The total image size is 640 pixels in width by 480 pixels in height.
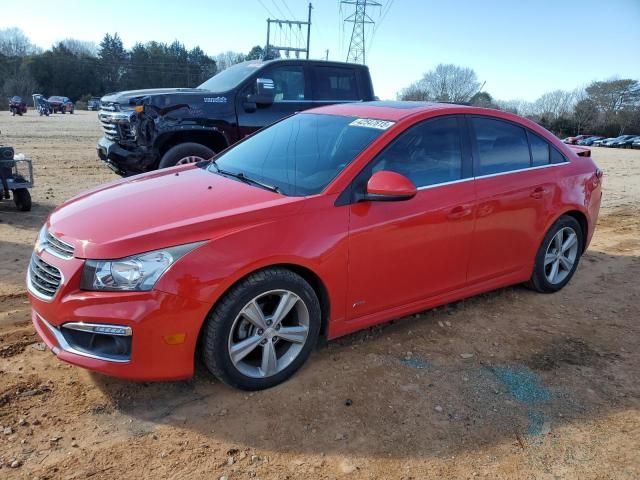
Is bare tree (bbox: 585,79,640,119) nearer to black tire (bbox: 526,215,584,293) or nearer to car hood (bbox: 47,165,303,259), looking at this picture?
black tire (bbox: 526,215,584,293)

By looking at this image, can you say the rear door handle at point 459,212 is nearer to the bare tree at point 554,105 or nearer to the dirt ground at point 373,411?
the dirt ground at point 373,411

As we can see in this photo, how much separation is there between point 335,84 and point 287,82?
819 millimetres

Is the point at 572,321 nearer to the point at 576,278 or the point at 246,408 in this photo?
the point at 576,278

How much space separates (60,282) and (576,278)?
4818 millimetres

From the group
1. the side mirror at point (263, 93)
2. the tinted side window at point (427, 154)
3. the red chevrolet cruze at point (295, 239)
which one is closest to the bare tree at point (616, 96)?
the side mirror at point (263, 93)

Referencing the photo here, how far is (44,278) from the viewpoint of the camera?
289 centimetres

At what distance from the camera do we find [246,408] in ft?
9.59

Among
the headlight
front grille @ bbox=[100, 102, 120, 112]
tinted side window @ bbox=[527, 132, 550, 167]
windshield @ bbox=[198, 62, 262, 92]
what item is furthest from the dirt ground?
windshield @ bbox=[198, 62, 262, 92]

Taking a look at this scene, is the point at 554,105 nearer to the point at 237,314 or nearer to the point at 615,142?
the point at 615,142

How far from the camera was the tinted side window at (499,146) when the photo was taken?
4049 mm

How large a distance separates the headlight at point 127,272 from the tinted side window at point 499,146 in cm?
253

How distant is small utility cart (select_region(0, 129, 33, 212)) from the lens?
6.87 metres

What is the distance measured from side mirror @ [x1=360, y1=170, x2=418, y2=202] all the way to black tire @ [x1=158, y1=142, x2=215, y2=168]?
4.38 metres

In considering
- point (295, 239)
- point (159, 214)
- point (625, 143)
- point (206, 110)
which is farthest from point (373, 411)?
point (625, 143)
